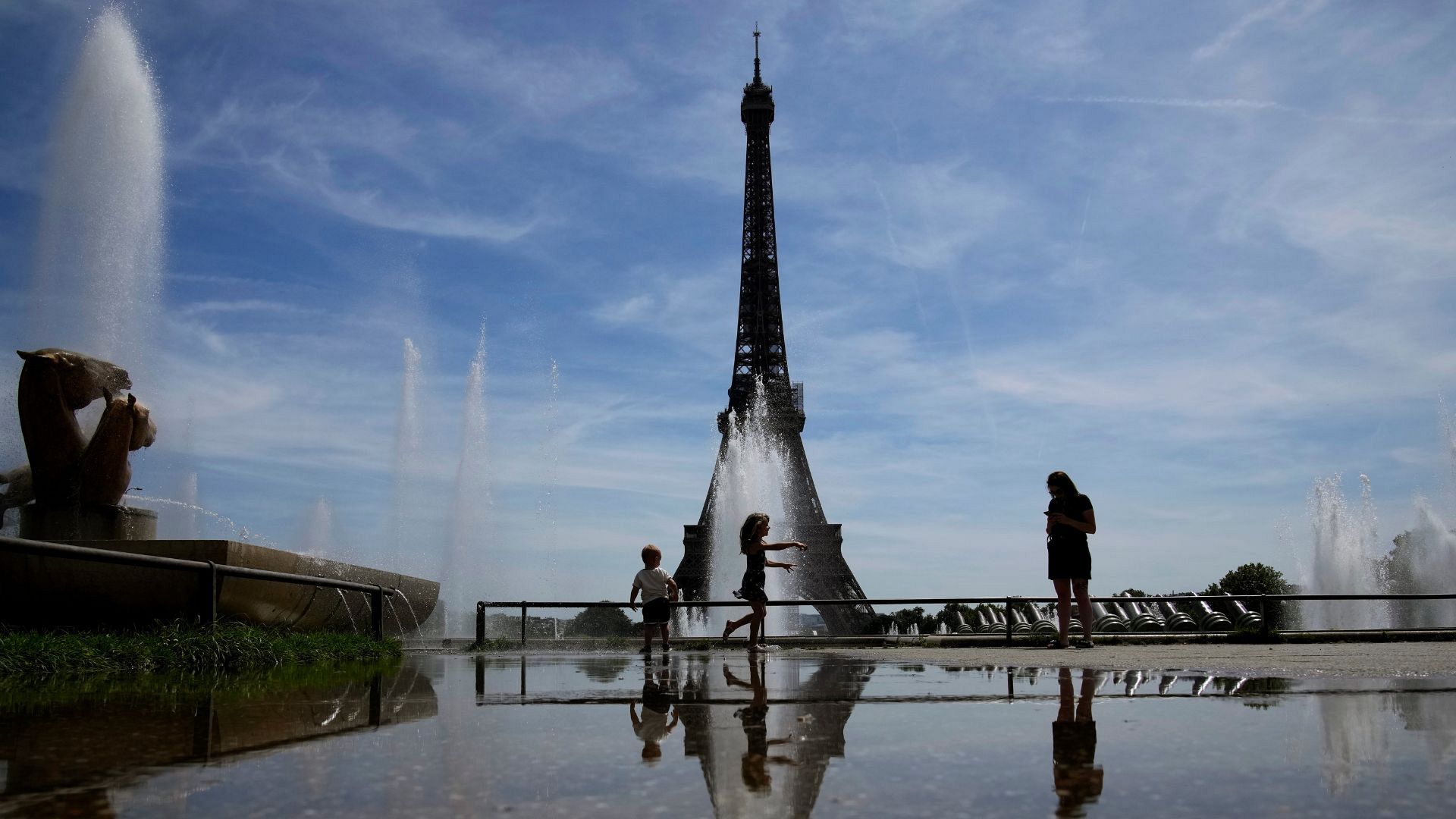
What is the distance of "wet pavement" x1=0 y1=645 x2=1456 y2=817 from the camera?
→ 2.45 metres

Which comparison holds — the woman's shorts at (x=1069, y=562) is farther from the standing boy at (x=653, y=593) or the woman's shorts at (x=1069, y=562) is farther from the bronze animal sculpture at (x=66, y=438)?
the bronze animal sculpture at (x=66, y=438)

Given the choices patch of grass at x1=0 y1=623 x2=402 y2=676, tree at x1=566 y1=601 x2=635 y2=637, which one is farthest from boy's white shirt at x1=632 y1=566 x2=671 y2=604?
tree at x1=566 y1=601 x2=635 y2=637

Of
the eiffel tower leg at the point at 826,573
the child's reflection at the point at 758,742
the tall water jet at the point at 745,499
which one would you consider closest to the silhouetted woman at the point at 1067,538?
the child's reflection at the point at 758,742

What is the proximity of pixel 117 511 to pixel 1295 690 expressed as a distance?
11580mm

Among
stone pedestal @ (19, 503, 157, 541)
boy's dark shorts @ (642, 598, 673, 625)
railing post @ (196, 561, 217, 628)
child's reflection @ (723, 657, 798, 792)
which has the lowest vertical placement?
child's reflection @ (723, 657, 798, 792)

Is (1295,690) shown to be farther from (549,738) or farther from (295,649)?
(295,649)

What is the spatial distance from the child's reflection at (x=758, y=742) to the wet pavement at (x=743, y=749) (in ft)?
0.05

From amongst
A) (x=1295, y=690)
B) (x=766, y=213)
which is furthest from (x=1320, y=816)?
(x=766, y=213)

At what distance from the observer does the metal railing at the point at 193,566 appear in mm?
6133

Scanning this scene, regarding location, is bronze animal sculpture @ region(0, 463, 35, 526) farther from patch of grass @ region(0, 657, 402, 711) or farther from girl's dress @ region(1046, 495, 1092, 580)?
girl's dress @ region(1046, 495, 1092, 580)

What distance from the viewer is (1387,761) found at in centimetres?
285

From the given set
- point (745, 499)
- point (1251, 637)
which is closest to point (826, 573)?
point (745, 499)

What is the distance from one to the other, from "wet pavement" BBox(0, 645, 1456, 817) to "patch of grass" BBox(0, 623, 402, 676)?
0.86 metres

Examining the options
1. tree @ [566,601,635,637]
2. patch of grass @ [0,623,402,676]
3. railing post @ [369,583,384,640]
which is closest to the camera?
patch of grass @ [0,623,402,676]
